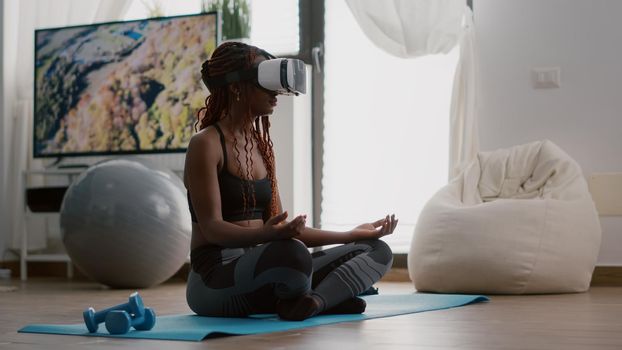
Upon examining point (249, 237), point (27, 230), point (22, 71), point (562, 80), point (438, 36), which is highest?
point (438, 36)

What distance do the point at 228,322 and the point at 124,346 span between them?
1.68ft

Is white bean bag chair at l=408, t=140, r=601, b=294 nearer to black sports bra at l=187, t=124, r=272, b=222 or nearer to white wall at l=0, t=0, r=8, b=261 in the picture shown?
black sports bra at l=187, t=124, r=272, b=222

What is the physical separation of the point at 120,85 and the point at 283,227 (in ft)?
12.1

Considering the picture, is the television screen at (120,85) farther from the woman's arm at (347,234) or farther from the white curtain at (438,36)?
the woman's arm at (347,234)

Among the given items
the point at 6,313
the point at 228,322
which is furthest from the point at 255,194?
the point at 6,313

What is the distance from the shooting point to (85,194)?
16.0 feet

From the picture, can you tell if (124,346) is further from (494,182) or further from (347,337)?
(494,182)

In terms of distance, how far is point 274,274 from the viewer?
8.60 ft

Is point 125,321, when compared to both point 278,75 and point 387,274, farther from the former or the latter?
point 387,274

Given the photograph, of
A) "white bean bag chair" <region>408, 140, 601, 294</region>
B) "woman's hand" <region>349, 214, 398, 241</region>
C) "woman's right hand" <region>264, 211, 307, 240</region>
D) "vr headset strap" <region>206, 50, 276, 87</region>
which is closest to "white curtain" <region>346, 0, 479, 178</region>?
"white bean bag chair" <region>408, 140, 601, 294</region>

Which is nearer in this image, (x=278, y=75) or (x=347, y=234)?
(x=278, y=75)

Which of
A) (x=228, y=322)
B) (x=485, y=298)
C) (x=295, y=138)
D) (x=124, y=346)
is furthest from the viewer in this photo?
(x=295, y=138)

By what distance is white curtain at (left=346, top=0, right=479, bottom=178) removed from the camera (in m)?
5.16

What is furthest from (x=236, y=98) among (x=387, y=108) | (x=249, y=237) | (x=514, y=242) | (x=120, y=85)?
(x=120, y=85)
